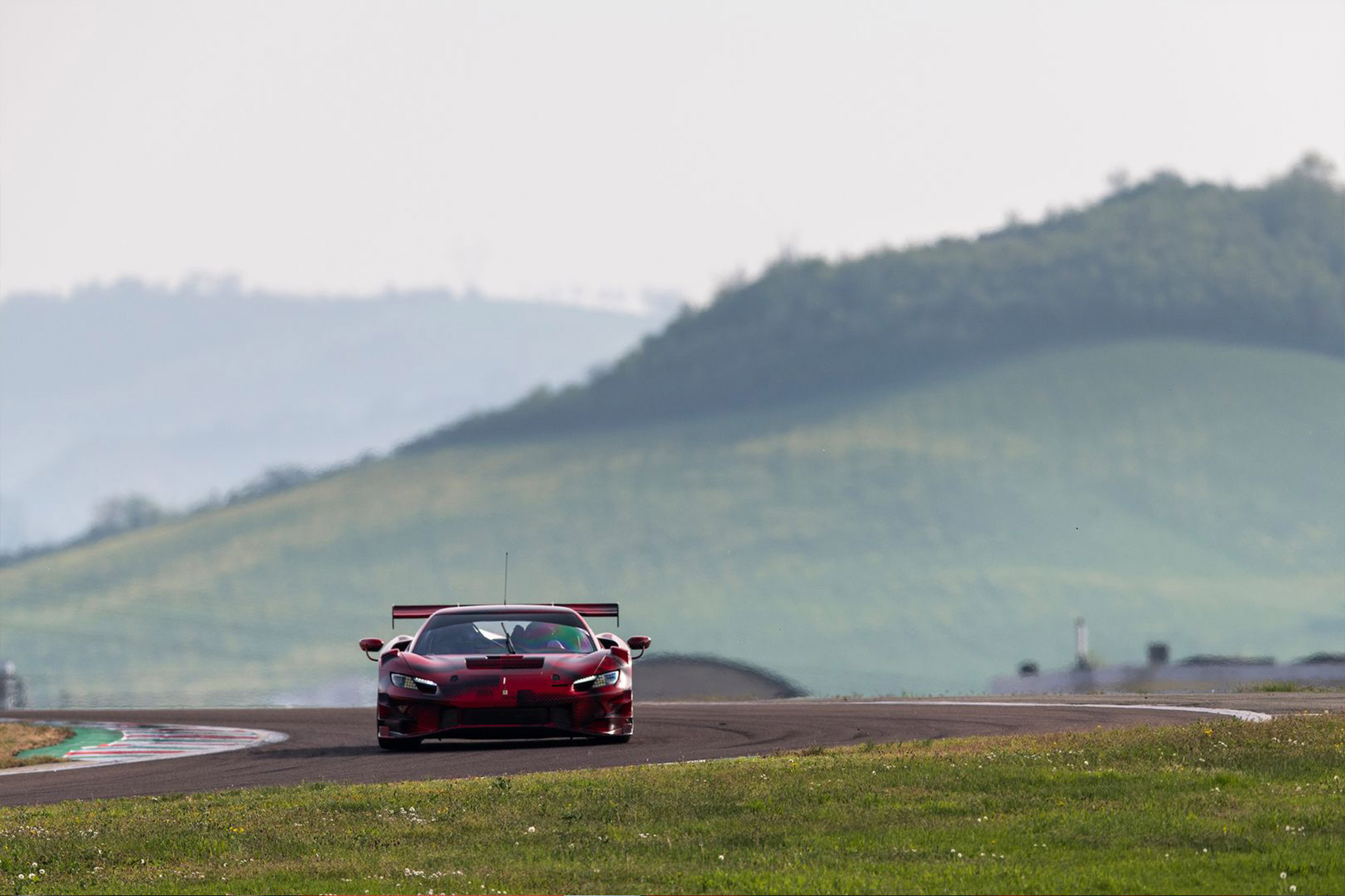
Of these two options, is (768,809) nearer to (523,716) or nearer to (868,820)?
(868,820)

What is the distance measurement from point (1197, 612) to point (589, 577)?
56.9 metres

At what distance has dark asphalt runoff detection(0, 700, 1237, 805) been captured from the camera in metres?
18.7

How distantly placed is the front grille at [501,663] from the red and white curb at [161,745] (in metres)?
5.04

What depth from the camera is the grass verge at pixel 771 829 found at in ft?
37.6

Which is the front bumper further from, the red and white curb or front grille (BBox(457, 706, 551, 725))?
the red and white curb

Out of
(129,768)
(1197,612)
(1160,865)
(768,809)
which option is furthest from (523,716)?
(1197,612)

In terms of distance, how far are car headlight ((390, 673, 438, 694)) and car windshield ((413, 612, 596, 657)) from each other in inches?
20.3

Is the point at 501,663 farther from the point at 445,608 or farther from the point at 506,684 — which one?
the point at 445,608

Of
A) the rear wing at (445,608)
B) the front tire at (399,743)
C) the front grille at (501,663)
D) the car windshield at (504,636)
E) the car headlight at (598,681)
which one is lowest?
the front tire at (399,743)

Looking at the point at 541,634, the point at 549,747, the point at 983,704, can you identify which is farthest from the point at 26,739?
the point at 983,704

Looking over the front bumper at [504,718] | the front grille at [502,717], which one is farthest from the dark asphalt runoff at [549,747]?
the front grille at [502,717]

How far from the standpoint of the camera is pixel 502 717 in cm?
1980

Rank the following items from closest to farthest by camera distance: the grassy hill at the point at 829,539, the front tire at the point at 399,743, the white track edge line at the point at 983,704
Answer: the front tire at the point at 399,743
the white track edge line at the point at 983,704
the grassy hill at the point at 829,539

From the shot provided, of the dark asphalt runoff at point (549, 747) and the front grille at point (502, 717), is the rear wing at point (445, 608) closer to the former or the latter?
the dark asphalt runoff at point (549, 747)
